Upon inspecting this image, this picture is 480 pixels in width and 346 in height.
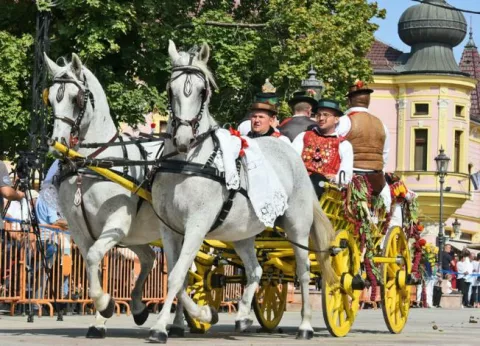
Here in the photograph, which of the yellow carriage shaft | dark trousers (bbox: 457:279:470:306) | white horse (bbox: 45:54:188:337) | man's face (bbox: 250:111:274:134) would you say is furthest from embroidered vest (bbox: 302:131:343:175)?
dark trousers (bbox: 457:279:470:306)

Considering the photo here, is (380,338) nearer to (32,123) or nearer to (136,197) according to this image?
(136,197)

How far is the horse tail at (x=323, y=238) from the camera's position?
14891 mm

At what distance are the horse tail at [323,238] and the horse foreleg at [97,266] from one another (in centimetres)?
233

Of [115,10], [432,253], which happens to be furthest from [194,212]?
[432,253]

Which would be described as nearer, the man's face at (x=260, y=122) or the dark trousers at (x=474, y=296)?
the man's face at (x=260, y=122)

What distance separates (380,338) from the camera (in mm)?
14812

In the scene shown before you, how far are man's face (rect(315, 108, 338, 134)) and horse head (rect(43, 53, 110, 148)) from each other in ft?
9.40

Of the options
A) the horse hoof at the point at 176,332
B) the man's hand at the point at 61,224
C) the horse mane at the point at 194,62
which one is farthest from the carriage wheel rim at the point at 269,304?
the man's hand at the point at 61,224

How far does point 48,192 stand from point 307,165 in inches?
117

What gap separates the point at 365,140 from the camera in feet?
53.4

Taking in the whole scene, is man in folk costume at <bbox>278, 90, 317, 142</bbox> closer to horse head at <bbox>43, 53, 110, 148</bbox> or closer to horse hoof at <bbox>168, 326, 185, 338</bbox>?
horse hoof at <bbox>168, 326, 185, 338</bbox>

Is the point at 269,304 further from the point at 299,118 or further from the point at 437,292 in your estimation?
the point at 437,292

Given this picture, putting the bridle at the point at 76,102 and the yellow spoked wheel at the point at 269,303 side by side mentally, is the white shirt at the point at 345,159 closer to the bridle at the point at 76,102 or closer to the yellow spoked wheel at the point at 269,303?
the yellow spoked wheel at the point at 269,303

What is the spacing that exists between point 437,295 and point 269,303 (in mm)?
21685
